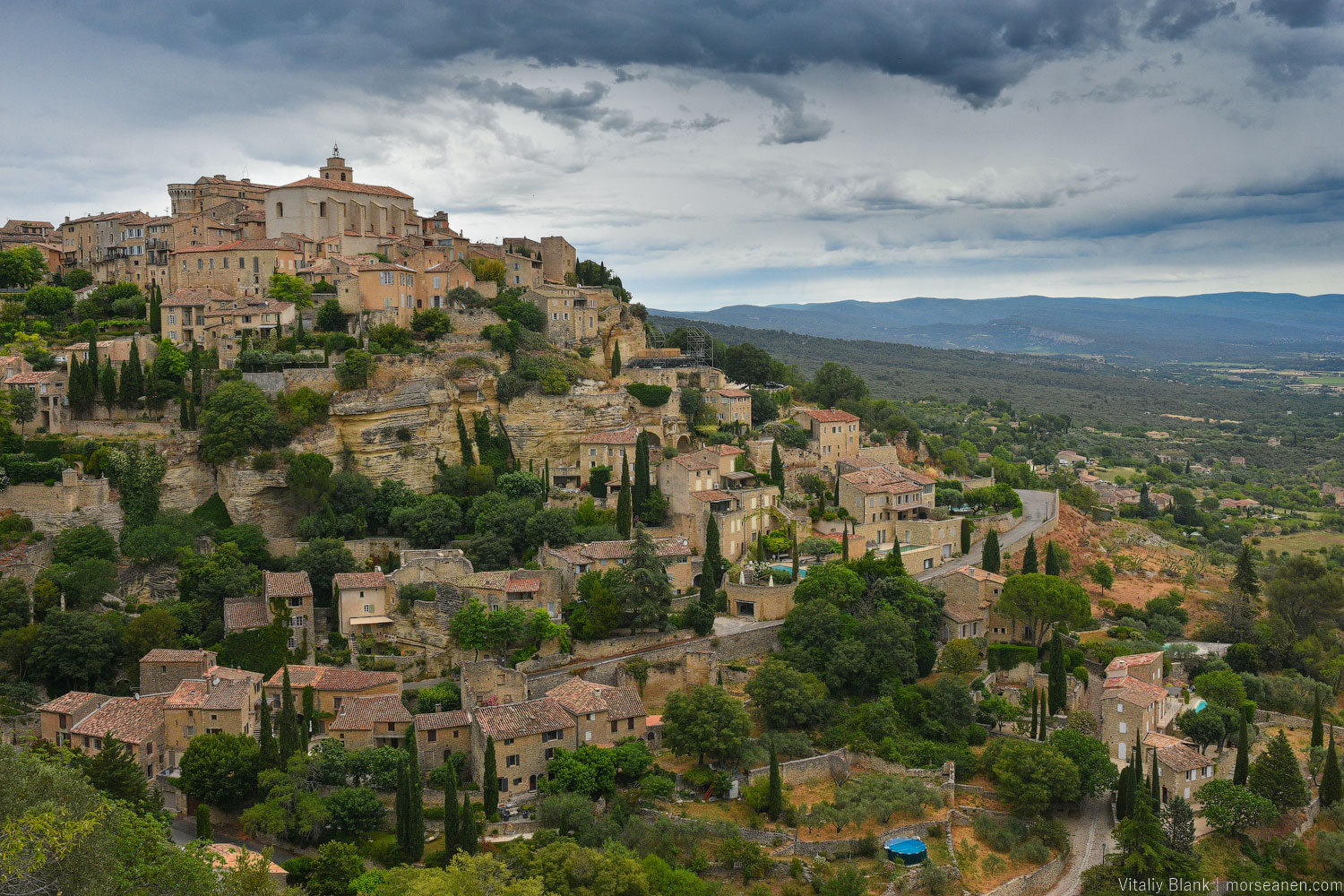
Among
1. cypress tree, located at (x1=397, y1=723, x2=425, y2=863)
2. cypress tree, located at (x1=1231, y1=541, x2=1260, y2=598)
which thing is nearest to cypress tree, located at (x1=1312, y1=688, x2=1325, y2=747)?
cypress tree, located at (x1=1231, y1=541, x2=1260, y2=598)

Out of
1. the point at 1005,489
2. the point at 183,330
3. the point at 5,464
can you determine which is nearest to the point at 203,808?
the point at 5,464

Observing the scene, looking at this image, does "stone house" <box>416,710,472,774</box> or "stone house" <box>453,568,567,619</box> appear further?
"stone house" <box>453,568,567,619</box>

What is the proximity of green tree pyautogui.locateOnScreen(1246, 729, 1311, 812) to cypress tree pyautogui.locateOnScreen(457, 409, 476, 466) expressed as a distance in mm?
34237

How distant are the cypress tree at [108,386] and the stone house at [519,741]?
25023 millimetres

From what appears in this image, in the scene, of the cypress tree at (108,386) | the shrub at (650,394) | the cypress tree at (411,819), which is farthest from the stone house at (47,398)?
the cypress tree at (411,819)

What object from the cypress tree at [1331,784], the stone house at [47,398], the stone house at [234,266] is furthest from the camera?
the stone house at [234,266]

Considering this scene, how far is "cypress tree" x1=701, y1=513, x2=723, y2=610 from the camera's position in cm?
4356

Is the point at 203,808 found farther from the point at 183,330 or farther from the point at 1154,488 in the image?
the point at 1154,488

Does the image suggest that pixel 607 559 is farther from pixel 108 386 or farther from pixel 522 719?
pixel 108 386

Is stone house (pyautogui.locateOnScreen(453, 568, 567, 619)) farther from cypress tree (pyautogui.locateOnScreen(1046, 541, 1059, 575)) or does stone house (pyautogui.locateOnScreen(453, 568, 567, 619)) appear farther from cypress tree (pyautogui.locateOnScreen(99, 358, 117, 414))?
cypress tree (pyautogui.locateOnScreen(1046, 541, 1059, 575))

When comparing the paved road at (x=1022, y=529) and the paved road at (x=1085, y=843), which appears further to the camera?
the paved road at (x=1022, y=529)

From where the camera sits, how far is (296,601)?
42.5 metres

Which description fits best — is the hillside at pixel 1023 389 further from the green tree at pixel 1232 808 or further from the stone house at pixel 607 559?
the green tree at pixel 1232 808

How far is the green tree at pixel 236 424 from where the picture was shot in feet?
158
